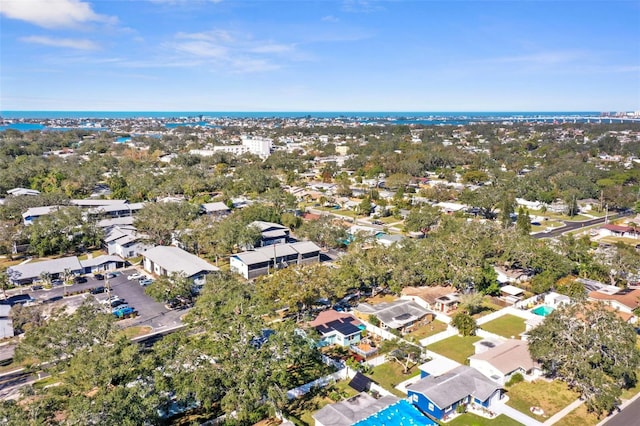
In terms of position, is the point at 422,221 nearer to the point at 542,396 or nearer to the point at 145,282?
the point at 542,396

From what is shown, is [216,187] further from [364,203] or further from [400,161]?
[400,161]

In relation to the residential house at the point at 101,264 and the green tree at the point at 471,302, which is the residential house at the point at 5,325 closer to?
the residential house at the point at 101,264

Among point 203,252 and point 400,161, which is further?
point 400,161

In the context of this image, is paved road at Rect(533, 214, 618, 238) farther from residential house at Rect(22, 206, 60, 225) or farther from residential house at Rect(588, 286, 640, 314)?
residential house at Rect(22, 206, 60, 225)

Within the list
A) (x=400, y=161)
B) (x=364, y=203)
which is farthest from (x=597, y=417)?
(x=400, y=161)

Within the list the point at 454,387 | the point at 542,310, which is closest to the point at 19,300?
the point at 454,387
